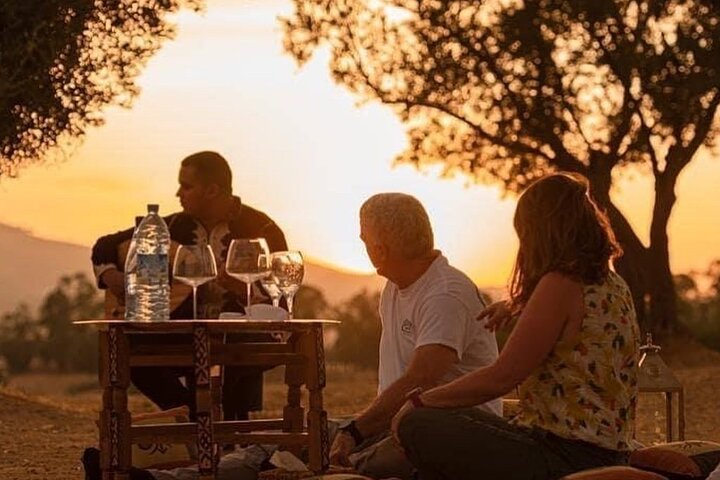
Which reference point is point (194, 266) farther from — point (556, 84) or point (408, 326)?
point (556, 84)

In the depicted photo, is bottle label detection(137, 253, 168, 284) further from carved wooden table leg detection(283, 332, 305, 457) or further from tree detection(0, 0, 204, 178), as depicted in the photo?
tree detection(0, 0, 204, 178)

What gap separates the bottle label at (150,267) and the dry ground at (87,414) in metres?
3.26

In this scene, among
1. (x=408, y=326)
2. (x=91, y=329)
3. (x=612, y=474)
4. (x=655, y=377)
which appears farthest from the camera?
(x=91, y=329)

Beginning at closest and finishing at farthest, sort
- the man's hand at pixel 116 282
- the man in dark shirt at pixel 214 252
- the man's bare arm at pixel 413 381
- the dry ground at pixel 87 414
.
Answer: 1. the man's bare arm at pixel 413 381
2. the man's hand at pixel 116 282
3. the man in dark shirt at pixel 214 252
4. the dry ground at pixel 87 414

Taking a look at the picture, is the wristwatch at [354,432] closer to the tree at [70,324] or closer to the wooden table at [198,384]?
the wooden table at [198,384]

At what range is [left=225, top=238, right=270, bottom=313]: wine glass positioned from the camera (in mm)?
7752

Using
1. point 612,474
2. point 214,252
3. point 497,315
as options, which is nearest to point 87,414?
point 214,252

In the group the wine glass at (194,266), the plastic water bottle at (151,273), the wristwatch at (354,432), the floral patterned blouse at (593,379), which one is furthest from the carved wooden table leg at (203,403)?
the floral patterned blouse at (593,379)

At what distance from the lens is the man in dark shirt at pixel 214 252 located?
918cm

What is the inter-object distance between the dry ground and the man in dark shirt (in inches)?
64.5

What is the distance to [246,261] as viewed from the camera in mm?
7754

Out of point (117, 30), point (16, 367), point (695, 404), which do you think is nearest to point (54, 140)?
point (117, 30)

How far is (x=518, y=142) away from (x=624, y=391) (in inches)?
734

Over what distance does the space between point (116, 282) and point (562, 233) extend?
3.93 metres
